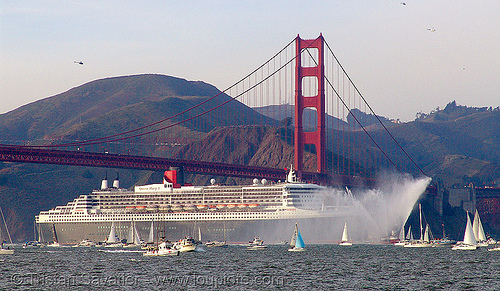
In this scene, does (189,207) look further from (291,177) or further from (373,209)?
(373,209)

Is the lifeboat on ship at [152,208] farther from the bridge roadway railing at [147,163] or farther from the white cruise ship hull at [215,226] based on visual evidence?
the bridge roadway railing at [147,163]

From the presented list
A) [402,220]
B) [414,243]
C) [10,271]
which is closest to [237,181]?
[402,220]

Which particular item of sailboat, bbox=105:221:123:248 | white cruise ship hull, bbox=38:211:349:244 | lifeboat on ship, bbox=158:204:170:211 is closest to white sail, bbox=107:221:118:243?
sailboat, bbox=105:221:123:248

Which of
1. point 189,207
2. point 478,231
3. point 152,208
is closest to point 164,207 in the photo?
point 152,208

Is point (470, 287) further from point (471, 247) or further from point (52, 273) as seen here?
point (471, 247)

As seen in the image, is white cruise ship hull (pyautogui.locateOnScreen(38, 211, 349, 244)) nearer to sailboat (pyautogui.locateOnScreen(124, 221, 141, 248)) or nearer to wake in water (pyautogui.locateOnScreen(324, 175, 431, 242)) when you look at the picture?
wake in water (pyautogui.locateOnScreen(324, 175, 431, 242))
